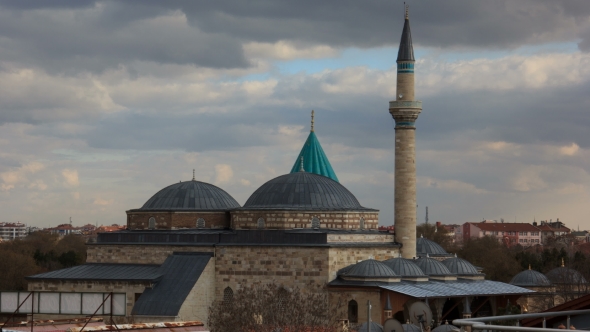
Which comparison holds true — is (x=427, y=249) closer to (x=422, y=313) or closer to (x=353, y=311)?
(x=353, y=311)

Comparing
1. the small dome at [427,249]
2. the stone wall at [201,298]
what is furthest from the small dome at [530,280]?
the stone wall at [201,298]

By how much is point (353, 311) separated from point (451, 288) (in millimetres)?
3978

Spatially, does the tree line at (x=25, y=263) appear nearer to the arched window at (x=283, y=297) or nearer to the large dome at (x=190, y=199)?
the large dome at (x=190, y=199)

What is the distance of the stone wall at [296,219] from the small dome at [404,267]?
2694 mm

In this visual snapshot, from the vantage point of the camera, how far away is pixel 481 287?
132 ft

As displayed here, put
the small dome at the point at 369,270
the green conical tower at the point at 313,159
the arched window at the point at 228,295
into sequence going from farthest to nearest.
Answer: the green conical tower at the point at 313,159
the arched window at the point at 228,295
the small dome at the point at 369,270

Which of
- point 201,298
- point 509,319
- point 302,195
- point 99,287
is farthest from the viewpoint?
point 302,195

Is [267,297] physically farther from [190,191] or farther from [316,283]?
[190,191]

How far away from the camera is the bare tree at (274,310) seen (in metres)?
34.8

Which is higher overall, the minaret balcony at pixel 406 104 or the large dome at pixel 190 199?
the minaret balcony at pixel 406 104

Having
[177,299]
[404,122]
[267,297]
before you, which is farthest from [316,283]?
[404,122]

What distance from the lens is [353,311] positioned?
122 feet

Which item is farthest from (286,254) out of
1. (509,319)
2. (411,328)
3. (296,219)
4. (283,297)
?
(509,319)

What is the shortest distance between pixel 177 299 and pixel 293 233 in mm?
4650
